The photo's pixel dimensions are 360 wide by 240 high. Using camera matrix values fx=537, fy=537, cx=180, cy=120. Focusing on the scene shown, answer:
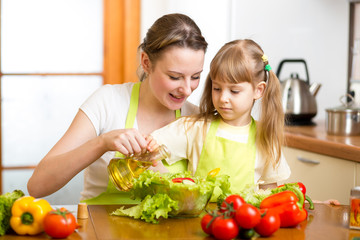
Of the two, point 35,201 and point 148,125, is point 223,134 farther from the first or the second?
point 35,201

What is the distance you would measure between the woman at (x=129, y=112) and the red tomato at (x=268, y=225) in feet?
1.41

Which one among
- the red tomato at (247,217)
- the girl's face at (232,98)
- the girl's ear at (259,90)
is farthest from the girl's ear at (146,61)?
the red tomato at (247,217)

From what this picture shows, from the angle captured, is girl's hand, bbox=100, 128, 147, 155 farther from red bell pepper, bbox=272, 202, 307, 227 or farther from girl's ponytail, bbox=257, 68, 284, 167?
girl's ponytail, bbox=257, 68, 284, 167

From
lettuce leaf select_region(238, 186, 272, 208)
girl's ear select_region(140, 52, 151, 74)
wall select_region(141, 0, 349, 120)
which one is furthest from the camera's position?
wall select_region(141, 0, 349, 120)

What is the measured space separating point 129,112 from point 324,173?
1.15 m

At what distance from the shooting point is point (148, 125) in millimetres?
2062

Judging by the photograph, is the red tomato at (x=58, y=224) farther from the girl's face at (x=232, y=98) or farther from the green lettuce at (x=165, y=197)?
the girl's face at (x=232, y=98)

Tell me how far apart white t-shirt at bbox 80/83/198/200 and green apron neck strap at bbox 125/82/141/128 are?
12mm

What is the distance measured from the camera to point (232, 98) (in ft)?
6.19

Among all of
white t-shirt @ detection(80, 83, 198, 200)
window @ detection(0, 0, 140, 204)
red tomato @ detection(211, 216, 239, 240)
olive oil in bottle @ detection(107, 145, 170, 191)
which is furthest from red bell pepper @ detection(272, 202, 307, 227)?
window @ detection(0, 0, 140, 204)

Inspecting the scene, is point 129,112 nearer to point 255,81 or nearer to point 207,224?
point 255,81

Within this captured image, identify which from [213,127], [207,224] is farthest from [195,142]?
Result: [207,224]

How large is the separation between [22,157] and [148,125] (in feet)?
6.44

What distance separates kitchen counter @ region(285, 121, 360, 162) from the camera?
98.3 inches
